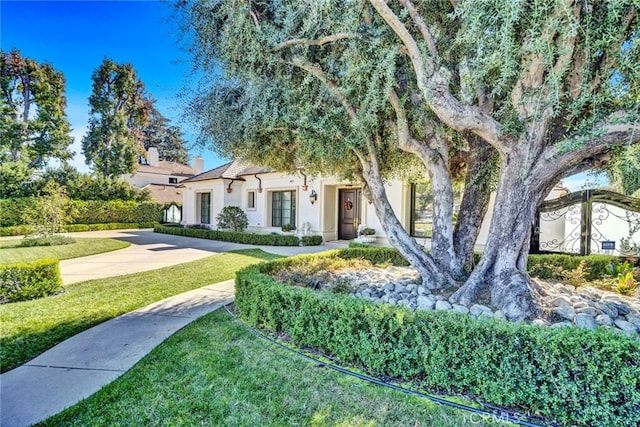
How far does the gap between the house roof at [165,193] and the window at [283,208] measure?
17593 millimetres

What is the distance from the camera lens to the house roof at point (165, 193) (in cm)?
2994

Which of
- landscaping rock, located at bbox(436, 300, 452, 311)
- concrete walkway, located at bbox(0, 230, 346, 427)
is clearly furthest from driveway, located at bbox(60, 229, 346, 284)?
landscaping rock, located at bbox(436, 300, 452, 311)

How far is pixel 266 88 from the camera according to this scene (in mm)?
5086

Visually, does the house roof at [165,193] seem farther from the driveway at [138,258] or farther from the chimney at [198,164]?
the driveway at [138,258]

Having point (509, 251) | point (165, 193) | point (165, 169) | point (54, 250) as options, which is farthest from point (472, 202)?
point (165, 169)

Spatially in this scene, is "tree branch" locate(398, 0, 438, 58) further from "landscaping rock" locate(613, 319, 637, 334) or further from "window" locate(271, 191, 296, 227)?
"window" locate(271, 191, 296, 227)

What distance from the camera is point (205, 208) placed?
2061 cm

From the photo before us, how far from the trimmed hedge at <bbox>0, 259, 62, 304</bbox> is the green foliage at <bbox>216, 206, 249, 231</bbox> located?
10583 mm

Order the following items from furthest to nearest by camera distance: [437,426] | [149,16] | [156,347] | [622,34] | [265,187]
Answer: [265,187]
[149,16]
[156,347]
[622,34]
[437,426]

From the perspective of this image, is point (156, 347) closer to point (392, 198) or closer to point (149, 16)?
point (149, 16)

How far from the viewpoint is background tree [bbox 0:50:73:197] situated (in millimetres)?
20312

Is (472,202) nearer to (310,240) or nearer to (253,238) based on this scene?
(310,240)

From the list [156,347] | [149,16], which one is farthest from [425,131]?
[149,16]

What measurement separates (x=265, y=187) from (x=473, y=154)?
13.0m
